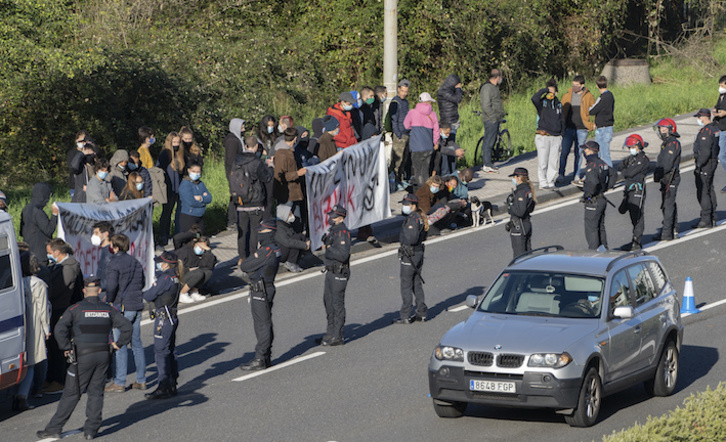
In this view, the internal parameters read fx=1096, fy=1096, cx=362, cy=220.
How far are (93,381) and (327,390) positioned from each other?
2.63 meters

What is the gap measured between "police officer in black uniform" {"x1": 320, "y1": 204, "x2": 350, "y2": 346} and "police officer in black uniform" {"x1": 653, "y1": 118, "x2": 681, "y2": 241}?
7.15 m

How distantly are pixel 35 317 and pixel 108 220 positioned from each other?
374cm

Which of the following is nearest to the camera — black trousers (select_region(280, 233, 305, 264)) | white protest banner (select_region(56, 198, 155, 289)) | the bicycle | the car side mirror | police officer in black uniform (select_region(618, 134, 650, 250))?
the car side mirror

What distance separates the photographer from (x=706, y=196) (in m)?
19.6

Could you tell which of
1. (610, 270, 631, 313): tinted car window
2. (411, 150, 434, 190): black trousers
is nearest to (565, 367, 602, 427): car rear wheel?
(610, 270, 631, 313): tinted car window

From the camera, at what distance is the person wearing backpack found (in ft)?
55.1

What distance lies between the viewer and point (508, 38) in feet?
106

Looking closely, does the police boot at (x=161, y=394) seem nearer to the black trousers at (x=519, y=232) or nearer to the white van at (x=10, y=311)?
the white van at (x=10, y=311)

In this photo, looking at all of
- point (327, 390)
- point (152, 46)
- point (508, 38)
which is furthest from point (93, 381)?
point (508, 38)

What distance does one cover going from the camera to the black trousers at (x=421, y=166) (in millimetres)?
21023

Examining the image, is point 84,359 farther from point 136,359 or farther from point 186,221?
point 186,221

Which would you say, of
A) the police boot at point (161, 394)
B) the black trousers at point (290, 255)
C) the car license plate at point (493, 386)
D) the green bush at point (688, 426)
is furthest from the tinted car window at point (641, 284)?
the black trousers at point (290, 255)

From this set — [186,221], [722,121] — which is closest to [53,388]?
[186,221]

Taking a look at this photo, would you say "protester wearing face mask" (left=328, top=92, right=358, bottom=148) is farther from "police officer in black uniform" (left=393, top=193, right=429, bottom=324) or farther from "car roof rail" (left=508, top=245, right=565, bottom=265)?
"car roof rail" (left=508, top=245, right=565, bottom=265)
